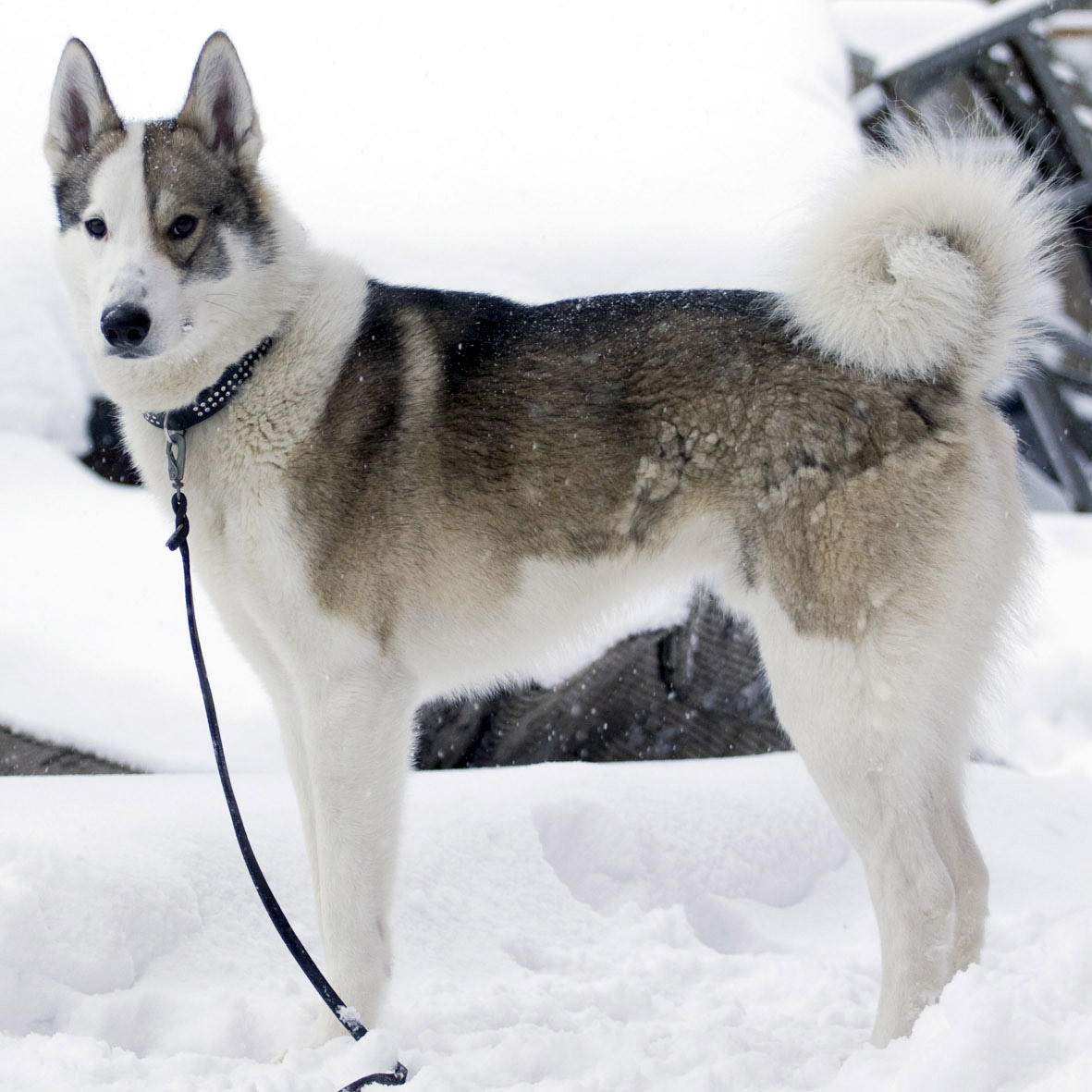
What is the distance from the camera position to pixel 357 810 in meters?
1.95

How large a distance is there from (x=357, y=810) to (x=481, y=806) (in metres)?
0.73

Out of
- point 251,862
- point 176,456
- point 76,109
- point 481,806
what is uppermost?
point 76,109

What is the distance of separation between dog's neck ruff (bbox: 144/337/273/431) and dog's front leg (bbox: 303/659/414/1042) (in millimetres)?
569

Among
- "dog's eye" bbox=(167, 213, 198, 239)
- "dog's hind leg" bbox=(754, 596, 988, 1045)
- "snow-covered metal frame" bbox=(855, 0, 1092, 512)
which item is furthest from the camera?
"snow-covered metal frame" bbox=(855, 0, 1092, 512)

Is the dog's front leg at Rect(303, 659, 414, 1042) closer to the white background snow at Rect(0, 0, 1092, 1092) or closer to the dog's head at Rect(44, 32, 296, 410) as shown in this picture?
the white background snow at Rect(0, 0, 1092, 1092)

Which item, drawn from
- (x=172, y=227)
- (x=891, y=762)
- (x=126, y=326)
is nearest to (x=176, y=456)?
(x=126, y=326)

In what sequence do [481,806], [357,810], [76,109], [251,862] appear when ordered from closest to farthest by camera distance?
[251,862], [357,810], [76,109], [481,806]

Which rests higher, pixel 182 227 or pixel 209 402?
pixel 182 227

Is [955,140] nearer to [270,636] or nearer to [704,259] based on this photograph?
[270,636]

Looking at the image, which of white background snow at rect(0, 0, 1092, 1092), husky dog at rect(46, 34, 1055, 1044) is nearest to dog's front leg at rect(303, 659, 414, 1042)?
husky dog at rect(46, 34, 1055, 1044)

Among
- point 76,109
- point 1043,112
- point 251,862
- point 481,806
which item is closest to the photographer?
point 251,862

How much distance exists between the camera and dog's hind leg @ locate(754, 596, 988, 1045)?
1.83 metres

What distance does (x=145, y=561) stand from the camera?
388 centimetres

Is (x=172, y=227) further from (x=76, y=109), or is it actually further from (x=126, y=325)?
(x=76, y=109)
